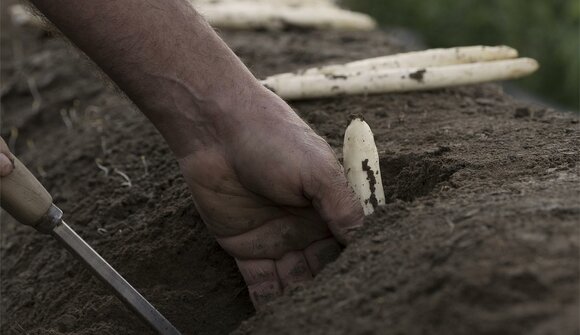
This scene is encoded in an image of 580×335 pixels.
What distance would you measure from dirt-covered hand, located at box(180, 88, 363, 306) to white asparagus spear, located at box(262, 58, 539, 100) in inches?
34.6

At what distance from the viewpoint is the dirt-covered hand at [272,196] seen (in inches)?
83.5

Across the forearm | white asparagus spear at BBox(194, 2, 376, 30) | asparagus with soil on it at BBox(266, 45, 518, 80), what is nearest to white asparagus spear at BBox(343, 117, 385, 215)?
the forearm

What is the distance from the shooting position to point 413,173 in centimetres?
235

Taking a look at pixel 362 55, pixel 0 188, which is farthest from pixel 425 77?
pixel 0 188

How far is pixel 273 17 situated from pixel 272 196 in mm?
2722

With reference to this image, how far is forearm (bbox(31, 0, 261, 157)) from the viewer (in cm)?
218

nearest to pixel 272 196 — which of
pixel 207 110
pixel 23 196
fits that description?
pixel 207 110

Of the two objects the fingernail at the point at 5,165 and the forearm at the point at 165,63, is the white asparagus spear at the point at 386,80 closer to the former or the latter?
the forearm at the point at 165,63

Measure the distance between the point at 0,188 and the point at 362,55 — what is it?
7.59ft

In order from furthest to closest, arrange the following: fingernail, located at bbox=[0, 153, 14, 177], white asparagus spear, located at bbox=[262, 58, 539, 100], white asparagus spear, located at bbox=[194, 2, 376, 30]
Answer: white asparagus spear, located at bbox=[194, 2, 376, 30] → white asparagus spear, located at bbox=[262, 58, 539, 100] → fingernail, located at bbox=[0, 153, 14, 177]

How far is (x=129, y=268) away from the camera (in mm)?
2430

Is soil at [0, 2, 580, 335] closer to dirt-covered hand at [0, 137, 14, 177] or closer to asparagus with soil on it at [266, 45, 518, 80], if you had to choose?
asparagus with soil on it at [266, 45, 518, 80]

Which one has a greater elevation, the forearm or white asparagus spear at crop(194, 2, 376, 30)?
white asparagus spear at crop(194, 2, 376, 30)

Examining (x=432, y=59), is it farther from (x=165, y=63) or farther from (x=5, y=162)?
(x=5, y=162)
